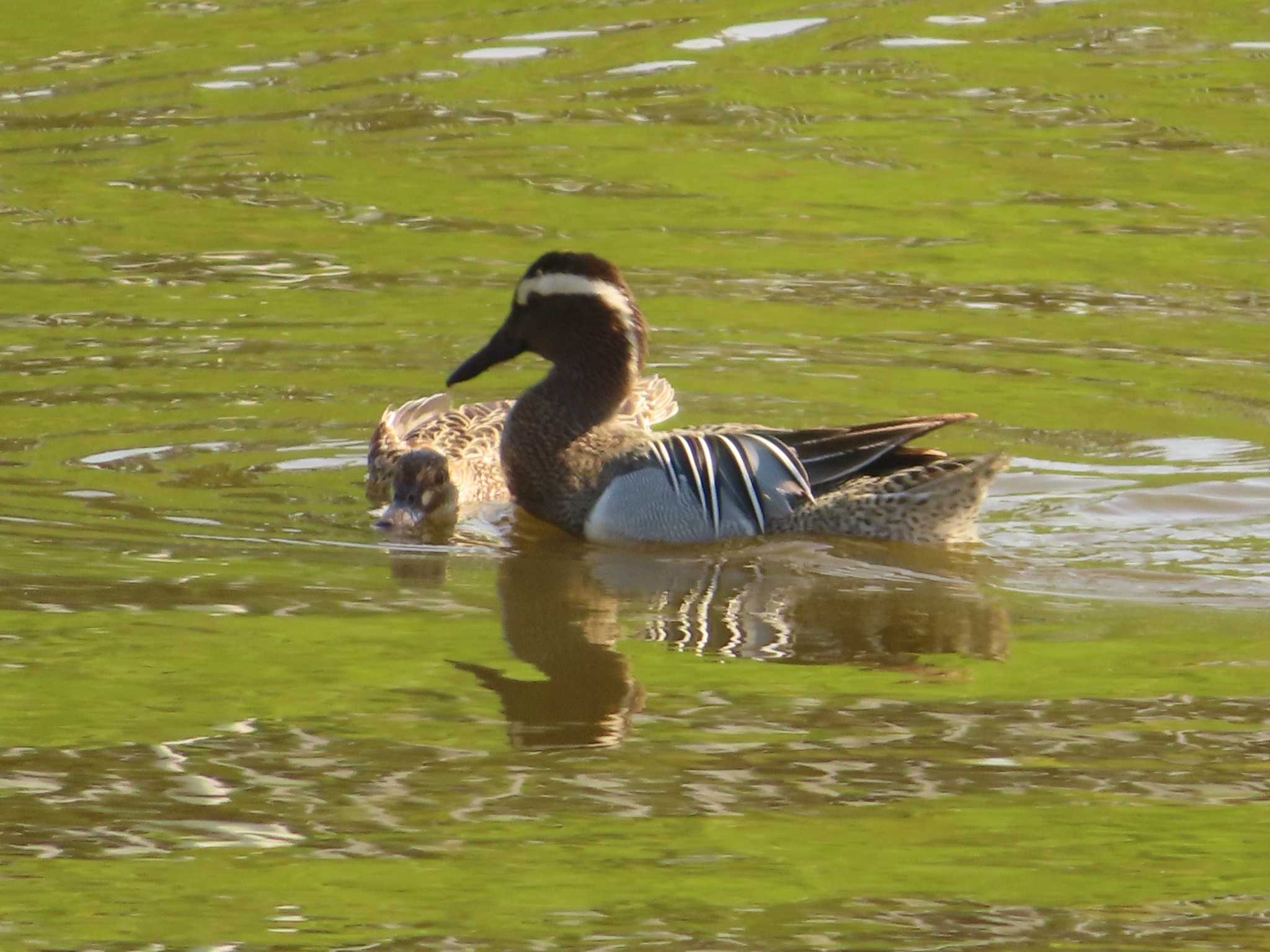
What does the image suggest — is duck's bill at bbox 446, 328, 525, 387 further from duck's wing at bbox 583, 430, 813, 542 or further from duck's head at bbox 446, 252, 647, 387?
duck's wing at bbox 583, 430, 813, 542

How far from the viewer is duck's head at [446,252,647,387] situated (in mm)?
10469

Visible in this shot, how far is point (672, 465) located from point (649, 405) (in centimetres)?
134

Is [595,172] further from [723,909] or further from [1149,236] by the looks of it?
[723,909]

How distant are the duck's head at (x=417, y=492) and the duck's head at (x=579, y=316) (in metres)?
0.54

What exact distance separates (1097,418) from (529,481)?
2903 millimetres

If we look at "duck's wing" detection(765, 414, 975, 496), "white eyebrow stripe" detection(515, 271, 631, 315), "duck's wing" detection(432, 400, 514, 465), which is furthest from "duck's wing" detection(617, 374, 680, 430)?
"duck's wing" detection(765, 414, 975, 496)

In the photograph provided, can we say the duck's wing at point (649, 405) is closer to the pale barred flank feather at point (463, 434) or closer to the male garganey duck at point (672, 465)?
the pale barred flank feather at point (463, 434)

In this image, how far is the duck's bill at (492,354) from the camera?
35.3 feet

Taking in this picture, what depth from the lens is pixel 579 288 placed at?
10.5 m

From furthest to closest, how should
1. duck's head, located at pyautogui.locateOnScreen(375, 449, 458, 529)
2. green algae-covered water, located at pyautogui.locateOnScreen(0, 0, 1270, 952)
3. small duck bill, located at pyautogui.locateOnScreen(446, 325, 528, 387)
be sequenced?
small duck bill, located at pyautogui.locateOnScreen(446, 325, 528, 387) → duck's head, located at pyautogui.locateOnScreen(375, 449, 458, 529) → green algae-covered water, located at pyautogui.locateOnScreen(0, 0, 1270, 952)

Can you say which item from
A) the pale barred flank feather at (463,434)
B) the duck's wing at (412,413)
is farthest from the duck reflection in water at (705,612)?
the duck's wing at (412,413)

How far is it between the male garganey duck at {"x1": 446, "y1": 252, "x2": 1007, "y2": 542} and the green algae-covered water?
0.19 meters

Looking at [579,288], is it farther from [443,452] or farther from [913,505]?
[913,505]

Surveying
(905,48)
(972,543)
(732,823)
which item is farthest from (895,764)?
(905,48)
